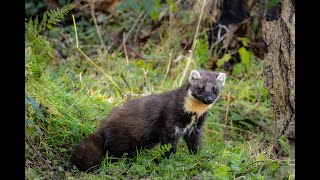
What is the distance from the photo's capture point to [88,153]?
6727 mm

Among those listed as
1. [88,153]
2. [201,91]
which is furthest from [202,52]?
[88,153]

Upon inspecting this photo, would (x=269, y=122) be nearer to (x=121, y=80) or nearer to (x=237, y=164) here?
(x=121, y=80)

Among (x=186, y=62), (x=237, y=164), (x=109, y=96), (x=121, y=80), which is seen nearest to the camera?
(x=237, y=164)

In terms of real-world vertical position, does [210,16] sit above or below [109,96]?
above

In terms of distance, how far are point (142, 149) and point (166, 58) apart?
4460 mm

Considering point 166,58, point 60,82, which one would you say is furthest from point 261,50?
point 60,82

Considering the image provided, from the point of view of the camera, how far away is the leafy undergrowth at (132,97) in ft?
20.8

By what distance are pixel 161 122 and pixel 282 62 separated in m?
1.70

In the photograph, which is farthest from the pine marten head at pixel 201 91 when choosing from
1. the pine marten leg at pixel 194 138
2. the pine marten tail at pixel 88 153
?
the pine marten tail at pixel 88 153

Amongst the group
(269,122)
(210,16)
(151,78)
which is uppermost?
(210,16)

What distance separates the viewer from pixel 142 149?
7234mm

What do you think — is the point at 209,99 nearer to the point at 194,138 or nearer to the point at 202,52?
the point at 194,138

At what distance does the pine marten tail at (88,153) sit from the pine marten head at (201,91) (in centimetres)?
113
